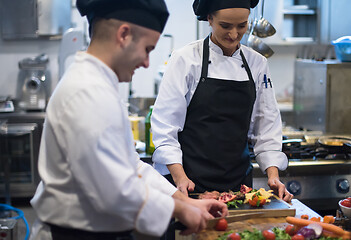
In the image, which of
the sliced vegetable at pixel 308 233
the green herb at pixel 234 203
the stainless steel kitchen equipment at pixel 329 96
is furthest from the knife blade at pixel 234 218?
the stainless steel kitchen equipment at pixel 329 96

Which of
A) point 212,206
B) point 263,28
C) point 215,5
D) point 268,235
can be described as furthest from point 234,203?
point 263,28

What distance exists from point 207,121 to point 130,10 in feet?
3.56

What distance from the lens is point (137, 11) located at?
1.42 m

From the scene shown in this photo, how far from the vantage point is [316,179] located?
3.16 meters

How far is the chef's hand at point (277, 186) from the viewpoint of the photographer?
7.32 ft

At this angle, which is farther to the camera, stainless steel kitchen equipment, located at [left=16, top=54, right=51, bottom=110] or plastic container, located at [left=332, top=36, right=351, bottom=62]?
stainless steel kitchen equipment, located at [left=16, top=54, right=51, bottom=110]

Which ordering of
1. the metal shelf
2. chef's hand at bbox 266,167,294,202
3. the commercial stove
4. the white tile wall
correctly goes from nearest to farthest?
chef's hand at bbox 266,167,294,202 → the commercial stove → the metal shelf → the white tile wall

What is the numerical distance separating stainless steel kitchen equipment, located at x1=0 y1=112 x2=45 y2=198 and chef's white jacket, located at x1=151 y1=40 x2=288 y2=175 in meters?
2.81

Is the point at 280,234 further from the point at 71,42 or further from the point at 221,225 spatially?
the point at 71,42

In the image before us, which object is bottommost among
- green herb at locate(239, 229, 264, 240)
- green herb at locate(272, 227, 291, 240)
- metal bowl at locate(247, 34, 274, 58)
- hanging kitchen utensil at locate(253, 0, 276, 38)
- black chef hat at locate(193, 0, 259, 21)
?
green herb at locate(272, 227, 291, 240)

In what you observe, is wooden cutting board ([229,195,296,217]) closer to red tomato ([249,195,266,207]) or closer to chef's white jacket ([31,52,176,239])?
red tomato ([249,195,266,207])

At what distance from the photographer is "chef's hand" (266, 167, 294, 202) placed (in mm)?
2230

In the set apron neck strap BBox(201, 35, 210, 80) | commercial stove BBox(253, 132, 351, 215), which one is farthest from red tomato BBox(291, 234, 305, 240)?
commercial stove BBox(253, 132, 351, 215)

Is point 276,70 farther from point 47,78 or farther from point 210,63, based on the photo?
point 210,63
